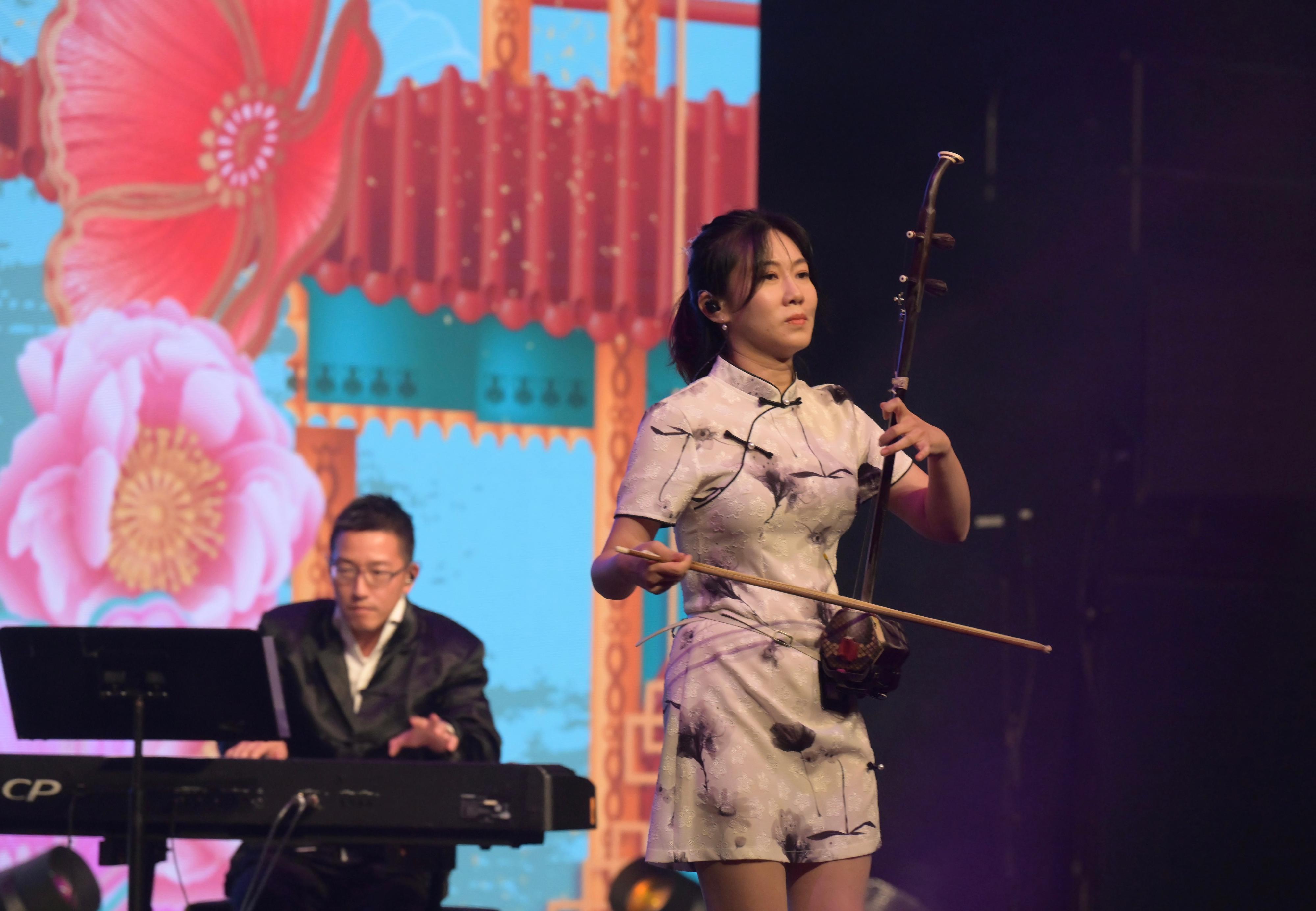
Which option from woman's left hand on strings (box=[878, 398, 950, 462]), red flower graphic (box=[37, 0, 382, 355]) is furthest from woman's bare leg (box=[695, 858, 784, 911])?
red flower graphic (box=[37, 0, 382, 355])

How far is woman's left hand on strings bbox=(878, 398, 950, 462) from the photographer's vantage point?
160 centimetres

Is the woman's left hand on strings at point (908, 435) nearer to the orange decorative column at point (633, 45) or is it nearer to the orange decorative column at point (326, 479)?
the orange decorative column at point (326, 479)

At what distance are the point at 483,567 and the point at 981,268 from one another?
1.45 m

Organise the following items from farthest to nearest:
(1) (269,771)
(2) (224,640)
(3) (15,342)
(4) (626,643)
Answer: (4) (626,643) → (3) (15,342) → (1) (269,771) → (2) (224,640)

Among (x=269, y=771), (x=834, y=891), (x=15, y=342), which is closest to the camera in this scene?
(x=834, y=891)

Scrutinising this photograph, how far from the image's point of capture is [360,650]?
9.44 feet

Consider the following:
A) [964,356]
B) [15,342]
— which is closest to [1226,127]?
[964,356]

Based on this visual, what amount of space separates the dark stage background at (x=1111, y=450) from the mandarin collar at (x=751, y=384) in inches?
46.6

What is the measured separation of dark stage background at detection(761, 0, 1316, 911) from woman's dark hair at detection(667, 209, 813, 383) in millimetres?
1115

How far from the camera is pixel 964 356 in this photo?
3342mm

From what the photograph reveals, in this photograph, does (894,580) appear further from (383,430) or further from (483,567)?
(383,430)

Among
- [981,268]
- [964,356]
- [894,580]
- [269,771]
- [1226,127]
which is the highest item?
[1226,127]

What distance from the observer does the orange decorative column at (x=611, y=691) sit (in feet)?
11.6

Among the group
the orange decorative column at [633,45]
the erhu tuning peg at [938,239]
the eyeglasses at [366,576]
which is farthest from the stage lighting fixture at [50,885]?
the orange decorative column at [633,45]
